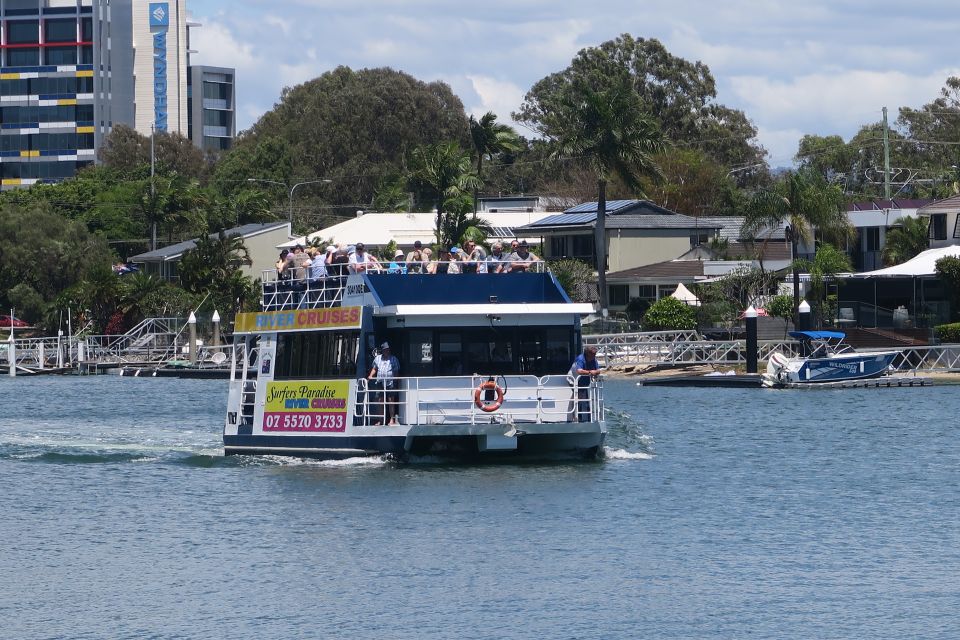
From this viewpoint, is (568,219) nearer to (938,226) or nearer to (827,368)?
(938,226)

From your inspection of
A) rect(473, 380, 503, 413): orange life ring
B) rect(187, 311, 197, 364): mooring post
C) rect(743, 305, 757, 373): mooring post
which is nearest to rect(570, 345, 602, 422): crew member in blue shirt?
rect(473, 380, 503, 413): orange life ring

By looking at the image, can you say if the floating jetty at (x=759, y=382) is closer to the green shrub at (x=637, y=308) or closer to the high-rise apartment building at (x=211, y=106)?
the green shrub at (x=637, y=308)

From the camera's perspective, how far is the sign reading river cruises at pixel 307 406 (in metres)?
33.2

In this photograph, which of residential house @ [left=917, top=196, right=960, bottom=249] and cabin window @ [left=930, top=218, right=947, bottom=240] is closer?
residential house @ [left=917, top=196, right=960, bottom=249]

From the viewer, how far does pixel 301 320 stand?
35.0m

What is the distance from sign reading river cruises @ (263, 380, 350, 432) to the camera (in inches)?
1309

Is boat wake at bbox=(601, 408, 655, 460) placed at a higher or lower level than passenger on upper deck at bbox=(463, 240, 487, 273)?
lower

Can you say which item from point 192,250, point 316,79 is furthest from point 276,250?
point 316,79

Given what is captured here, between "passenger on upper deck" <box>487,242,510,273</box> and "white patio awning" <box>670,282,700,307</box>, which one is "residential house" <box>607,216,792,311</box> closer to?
"white patio awning" <box>670,282,700,307</box>

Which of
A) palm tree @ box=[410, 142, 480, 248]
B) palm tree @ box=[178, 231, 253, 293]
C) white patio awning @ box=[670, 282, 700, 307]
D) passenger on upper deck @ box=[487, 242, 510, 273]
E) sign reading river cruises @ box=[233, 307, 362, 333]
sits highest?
palm tree @ box=[410, 142, 480, 248]

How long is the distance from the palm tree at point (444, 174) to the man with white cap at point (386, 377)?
57.4m

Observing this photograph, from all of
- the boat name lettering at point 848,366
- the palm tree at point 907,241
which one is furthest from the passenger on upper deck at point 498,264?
the palm tree at point 907,241

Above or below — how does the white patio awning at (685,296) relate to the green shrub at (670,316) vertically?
above

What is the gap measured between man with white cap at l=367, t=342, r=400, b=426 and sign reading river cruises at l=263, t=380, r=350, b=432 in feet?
2.75
